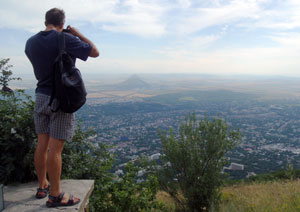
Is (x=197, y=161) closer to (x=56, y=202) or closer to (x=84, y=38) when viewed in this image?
(x=56, y=202)

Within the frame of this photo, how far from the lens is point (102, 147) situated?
3668 millimetres

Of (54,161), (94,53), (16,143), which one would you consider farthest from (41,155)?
(94,53)

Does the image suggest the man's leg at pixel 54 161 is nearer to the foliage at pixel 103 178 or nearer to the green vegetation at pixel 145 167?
the green vegetation at pixel 145 167

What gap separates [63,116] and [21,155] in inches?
46.4

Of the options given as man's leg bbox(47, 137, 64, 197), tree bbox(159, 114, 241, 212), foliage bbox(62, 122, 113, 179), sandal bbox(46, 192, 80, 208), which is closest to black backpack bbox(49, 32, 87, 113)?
man's leg bbox(47, 137, 64, 197)

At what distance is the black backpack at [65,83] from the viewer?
6.54 ft

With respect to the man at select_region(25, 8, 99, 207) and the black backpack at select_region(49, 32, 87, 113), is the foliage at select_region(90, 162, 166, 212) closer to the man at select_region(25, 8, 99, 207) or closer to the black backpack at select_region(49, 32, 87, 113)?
the man at select_region(25, 8, 99, 207)

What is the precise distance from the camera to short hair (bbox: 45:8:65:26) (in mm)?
2109

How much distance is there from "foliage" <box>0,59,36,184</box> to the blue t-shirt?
0.99 metres

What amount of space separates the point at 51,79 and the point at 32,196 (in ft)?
4.05

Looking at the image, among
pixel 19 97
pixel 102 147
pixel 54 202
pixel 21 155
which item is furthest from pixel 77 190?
pixel 19 97

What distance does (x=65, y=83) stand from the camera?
198cm

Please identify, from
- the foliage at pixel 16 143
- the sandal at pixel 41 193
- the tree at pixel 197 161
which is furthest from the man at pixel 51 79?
the tree at pixel 197 161

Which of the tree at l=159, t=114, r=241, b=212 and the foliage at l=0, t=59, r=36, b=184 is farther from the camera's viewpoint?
the tree at l=159, t=114, r=241, b=212
